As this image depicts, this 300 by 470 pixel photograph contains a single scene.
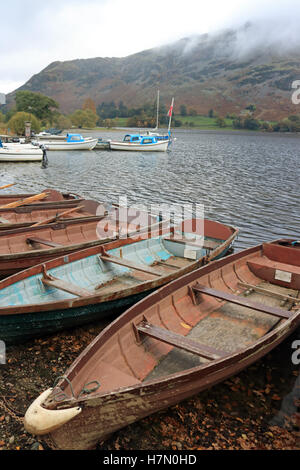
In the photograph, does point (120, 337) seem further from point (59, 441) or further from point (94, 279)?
point (94, 279)

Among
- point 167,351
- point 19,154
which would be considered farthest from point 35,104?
point 167,351

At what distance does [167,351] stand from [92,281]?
3.64m

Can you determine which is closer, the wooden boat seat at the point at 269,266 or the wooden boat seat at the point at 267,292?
the wooden boat seat at the point at 267,292

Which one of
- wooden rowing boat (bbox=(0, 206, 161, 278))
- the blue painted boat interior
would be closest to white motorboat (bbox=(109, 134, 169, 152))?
wooden rowing boat (bbox=(0, 206, 161, 278))

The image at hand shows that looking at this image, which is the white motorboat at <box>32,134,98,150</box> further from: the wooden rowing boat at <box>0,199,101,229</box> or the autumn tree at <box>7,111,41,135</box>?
the wooden rowing boat at <box>0,199,101,229</box>

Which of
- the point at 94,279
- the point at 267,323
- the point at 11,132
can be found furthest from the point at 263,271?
the point at 11,132

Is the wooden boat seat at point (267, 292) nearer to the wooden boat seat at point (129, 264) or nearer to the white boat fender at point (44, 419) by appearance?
the wooden boat seat at point (129, 264)

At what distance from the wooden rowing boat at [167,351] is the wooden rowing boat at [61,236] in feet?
13.7

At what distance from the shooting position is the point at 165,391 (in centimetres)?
496

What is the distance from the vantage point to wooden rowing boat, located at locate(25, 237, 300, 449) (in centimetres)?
458

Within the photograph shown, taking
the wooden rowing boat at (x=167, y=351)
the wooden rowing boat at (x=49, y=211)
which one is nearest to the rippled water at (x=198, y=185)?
the wooden rowing boat at (x=167, y=351)

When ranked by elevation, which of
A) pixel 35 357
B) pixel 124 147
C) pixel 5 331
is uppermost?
pixel 124 147

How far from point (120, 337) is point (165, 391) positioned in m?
1.42

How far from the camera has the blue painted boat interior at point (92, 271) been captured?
25.8 feet
